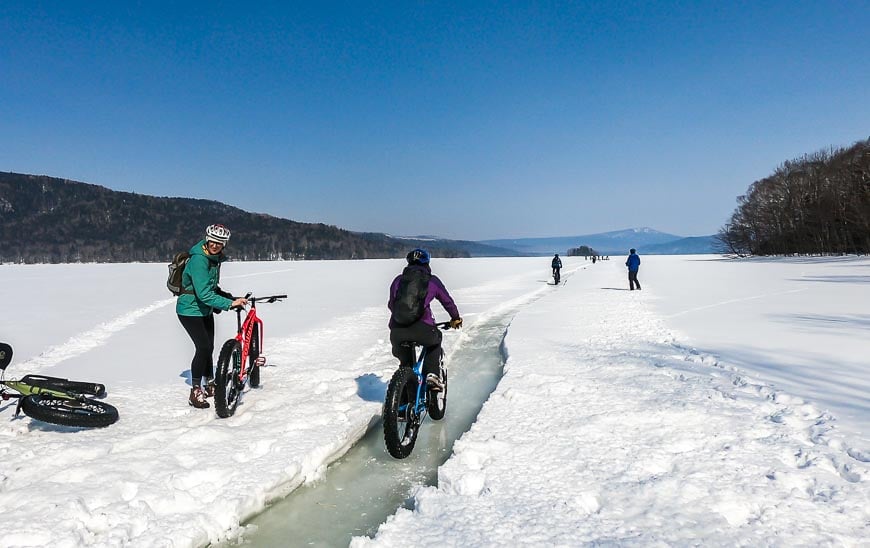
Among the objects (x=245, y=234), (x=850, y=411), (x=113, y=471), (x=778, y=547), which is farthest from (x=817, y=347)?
(x=245, y=234)

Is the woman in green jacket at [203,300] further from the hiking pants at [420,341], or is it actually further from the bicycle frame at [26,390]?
the hiking pants at [420,341]

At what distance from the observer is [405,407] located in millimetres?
4406

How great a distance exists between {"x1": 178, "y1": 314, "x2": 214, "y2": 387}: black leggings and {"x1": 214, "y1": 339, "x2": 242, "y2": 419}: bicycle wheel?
0.33m

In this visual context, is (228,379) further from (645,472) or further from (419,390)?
(645,472)

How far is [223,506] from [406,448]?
1.62 m

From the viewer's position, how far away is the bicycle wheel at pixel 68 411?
14.1 ft

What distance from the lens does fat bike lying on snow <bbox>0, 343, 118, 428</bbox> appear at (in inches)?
170

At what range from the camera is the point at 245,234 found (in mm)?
179125

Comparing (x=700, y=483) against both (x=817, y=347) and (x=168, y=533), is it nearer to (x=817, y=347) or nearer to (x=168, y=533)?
(x=168, y=533)

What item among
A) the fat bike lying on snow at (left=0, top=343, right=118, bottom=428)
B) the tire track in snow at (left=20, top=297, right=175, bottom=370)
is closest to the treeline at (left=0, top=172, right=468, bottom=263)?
the tire track in snow at (left=20, top=297, right=175, bottom=370)

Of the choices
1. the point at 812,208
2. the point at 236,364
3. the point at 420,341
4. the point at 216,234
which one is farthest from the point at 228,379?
the point at 812,208

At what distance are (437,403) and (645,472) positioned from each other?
2.26 metres

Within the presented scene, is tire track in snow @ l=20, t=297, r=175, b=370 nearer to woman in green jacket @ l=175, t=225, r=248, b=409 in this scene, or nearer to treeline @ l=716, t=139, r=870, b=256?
woman in green jacket @ l=175, t=225, r=248, b=409

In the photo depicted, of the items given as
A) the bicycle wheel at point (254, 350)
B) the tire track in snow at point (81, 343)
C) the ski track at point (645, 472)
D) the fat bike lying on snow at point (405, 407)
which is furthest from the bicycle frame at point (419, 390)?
the tire track in snow at point (81, 343)
